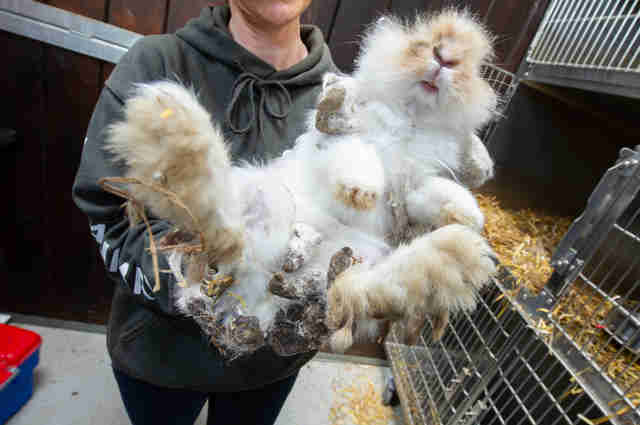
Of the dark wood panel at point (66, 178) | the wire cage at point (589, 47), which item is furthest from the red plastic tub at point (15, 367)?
the wire cage at point (589, 47)

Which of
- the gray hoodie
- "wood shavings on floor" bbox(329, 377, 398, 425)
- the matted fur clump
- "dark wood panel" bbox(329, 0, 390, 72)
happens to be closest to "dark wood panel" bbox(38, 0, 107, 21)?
the gray hoodie

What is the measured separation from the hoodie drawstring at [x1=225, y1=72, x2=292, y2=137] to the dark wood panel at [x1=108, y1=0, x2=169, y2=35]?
69 centimetres

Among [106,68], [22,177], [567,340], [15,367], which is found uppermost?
[106,68]

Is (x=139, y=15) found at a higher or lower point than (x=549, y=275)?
higher

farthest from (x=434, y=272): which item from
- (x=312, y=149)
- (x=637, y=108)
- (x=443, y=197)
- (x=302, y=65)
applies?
(x=637, y=108)

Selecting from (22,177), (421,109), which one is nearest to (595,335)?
(421,109)

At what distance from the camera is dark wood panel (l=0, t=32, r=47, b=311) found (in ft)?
4.11

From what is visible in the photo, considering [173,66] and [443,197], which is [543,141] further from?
[173,66]

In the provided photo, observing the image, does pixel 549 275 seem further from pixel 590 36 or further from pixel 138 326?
pixel 138 326

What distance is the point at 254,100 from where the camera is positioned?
2.81 ft

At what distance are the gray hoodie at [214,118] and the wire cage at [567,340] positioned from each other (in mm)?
767

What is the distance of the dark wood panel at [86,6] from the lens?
1.17m

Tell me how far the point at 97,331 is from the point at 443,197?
1901 millimetres

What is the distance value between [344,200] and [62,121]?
4.50 ft
